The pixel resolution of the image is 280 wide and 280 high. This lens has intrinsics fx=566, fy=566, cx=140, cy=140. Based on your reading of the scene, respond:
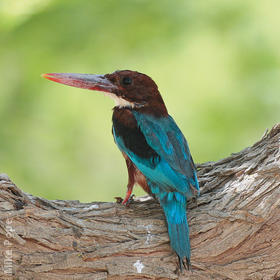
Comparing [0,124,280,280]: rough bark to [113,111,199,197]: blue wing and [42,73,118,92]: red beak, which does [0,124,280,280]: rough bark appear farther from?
[42,73,118,92]: red beak

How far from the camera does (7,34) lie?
5.87 metres

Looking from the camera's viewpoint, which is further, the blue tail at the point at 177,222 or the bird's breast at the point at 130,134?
the bird's breast at the point at 130,134

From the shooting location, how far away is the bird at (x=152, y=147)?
12.7 ft

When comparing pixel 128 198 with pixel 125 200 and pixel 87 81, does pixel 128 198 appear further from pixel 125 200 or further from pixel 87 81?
pixel 87 81

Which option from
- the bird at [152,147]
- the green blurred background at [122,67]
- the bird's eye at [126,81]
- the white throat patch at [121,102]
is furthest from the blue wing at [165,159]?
the green blurred background at [122,67]

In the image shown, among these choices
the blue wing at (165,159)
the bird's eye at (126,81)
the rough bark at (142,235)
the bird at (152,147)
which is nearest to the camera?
the rough bark at (142,235)

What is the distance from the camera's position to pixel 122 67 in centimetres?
598

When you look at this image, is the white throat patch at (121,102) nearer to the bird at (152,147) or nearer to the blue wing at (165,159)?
the bird at (152,147)

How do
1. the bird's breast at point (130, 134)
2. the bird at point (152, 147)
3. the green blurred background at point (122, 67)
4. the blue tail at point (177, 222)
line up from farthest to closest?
1. the green blurred background at point (122, 67)
2. the bird's breast at point (130, 134)
3. the bird at point (152, 147)
4. the blue tail at point (177, 222)

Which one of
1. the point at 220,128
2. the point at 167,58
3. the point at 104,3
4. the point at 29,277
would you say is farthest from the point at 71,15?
the point at 29,277

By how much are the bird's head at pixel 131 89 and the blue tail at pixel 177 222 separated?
2.64ft

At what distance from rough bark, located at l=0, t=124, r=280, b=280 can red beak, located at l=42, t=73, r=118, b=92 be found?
993 mm

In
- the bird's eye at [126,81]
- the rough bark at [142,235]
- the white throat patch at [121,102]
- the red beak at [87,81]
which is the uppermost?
the red beak at [87,81]

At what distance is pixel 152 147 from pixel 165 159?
0.45 ft
